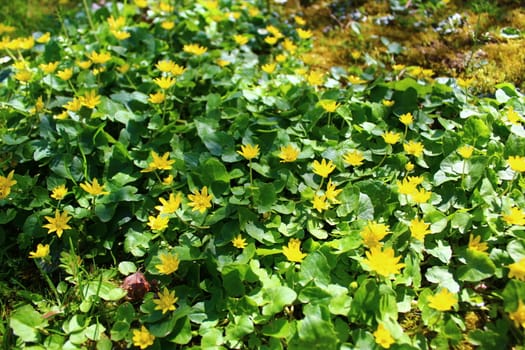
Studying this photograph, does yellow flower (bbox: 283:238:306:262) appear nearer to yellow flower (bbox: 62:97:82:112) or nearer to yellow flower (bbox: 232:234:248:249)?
yellow flower (bbox: 232:234:248:249)

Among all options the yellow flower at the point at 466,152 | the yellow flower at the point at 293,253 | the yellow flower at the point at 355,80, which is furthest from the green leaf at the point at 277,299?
the yellow flower at the point at 355,80

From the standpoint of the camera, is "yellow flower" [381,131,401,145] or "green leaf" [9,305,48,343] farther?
"yellow flower" [381,131,401,145]

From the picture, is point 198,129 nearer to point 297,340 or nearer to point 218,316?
point 218,316

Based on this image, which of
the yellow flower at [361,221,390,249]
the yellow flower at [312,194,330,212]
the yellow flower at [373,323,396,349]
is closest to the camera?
the yellow flower at [373,323,396,349]

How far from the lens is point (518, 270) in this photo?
1.84m

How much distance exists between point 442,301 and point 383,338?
26cm

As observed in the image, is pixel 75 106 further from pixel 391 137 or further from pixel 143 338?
pixel 391 137

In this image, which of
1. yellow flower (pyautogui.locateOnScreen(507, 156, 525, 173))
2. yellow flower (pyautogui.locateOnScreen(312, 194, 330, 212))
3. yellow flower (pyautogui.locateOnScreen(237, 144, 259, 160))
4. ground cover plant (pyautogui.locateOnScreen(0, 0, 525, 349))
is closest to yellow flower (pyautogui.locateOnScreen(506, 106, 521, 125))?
ground cover plant (pyautogui.locateOnScreen(0, 0, 525, 349))

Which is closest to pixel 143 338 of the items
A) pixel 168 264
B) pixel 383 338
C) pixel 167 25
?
pixel 168 264

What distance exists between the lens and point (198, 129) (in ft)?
8.62

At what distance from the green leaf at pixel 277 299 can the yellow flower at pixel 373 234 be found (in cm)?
36

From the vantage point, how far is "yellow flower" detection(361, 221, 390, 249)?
6.44 feet

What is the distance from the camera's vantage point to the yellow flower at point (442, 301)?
1.78 m

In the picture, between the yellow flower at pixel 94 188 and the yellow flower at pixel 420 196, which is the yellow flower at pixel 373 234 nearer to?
the yellow flower at pixel 420 196
